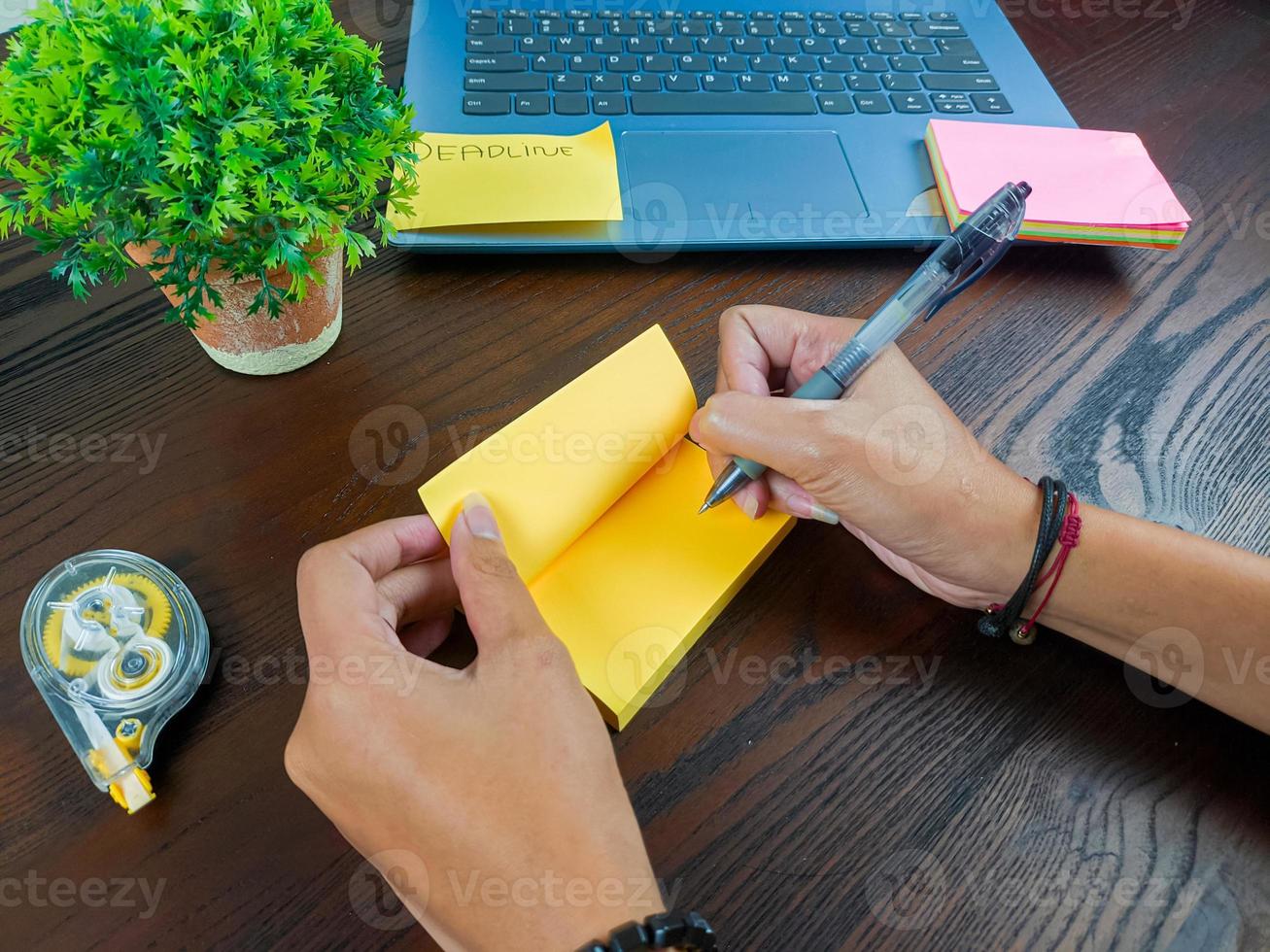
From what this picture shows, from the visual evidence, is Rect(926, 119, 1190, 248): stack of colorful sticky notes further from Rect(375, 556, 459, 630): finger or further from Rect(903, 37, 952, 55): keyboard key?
Rect(375, 556, 459, 630): finger

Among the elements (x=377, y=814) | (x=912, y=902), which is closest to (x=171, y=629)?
(x=377, y=814)

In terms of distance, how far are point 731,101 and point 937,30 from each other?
29cm

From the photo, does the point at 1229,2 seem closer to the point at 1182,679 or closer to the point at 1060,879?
the point at 1182,679

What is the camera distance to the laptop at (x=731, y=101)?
2.36 ft

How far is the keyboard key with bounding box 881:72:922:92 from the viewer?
0.84 m

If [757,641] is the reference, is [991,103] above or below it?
above

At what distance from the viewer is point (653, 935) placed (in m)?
0.37

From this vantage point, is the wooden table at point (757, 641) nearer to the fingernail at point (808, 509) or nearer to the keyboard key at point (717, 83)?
the fingernail at point (808, 509)

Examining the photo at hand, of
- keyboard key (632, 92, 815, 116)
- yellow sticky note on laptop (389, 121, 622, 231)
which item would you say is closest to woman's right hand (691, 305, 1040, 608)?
yellow sticky note on laptop (389, 121, 622, 231)

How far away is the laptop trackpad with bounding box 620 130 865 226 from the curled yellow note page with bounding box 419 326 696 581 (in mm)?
202

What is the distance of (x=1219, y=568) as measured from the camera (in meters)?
0.52

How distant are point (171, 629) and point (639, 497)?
0.31m
